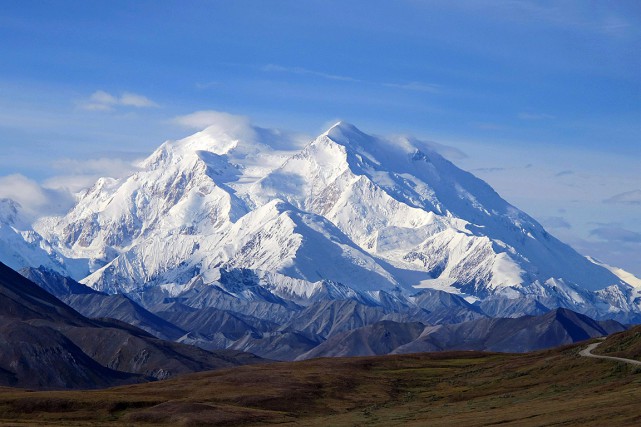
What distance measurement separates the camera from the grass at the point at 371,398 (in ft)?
389

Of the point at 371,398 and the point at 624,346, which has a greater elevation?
the point at 624,346

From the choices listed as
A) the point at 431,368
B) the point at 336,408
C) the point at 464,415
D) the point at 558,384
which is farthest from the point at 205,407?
the point at 431,368

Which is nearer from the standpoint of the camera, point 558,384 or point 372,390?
point 558,384

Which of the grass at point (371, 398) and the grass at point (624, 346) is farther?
the grass at point (624, 346)

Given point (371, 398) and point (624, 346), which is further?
point (371, 398)

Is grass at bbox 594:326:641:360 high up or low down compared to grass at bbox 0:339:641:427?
up

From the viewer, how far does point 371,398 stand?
15812 cm

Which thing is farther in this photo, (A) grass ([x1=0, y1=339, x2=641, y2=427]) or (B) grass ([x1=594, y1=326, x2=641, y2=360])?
(B) grass ([x1=594, y1=326, x2=641, y2=360])

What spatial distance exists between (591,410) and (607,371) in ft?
102

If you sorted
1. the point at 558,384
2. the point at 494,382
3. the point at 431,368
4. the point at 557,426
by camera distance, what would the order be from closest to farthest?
1. the point at 557,426
2. the point at 558,384
3. the point at 494,382
4. the point at 431,368

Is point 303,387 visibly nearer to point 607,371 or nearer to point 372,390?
point 372,390

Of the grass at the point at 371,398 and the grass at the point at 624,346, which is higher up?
the grass at the point at 624,346

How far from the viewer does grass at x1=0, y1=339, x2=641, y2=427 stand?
118m

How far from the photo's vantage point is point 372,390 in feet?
545
